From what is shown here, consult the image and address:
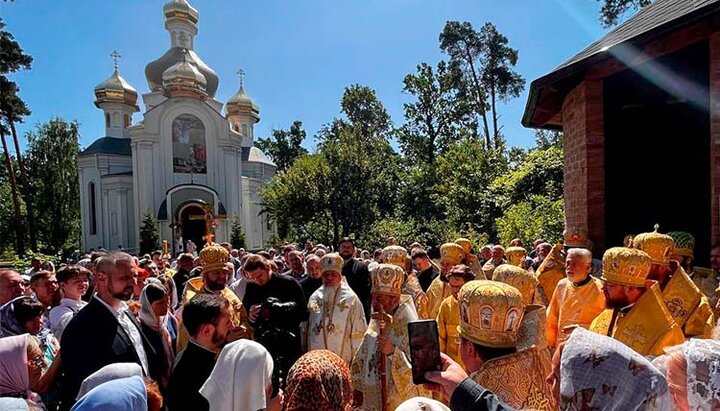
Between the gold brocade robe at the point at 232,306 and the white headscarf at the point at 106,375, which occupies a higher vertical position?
the white headscarf at the point at 106,375

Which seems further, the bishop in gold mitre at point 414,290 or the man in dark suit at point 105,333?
the bishop in gold mitre at point 414,290

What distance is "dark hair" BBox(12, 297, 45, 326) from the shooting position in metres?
3.31

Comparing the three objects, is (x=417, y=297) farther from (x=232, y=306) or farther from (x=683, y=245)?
(x=683, y=245)

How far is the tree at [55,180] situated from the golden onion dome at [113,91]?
5.68 m

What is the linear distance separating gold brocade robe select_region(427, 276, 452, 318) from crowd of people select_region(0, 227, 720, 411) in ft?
0.11

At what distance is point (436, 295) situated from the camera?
16.4 ft

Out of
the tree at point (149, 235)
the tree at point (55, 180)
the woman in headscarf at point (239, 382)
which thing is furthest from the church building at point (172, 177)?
the woman in headscarf at point (239, 382)

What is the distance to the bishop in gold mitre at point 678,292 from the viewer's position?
348 cm

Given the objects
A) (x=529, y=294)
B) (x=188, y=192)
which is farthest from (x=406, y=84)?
(x=529, y=294)

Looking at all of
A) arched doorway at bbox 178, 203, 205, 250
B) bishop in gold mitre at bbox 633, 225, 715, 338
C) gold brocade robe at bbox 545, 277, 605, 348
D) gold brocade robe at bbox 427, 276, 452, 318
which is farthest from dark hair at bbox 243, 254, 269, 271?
arched doorway at bbox 178, 203, 205, 250

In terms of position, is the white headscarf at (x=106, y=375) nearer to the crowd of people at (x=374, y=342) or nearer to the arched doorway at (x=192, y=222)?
the crowd of people at (x=374, y=342)

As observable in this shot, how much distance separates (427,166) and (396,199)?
3.11 metres

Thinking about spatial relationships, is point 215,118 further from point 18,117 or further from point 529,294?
point 529,294

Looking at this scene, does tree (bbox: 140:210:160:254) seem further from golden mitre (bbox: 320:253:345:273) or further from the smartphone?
the smartphone
